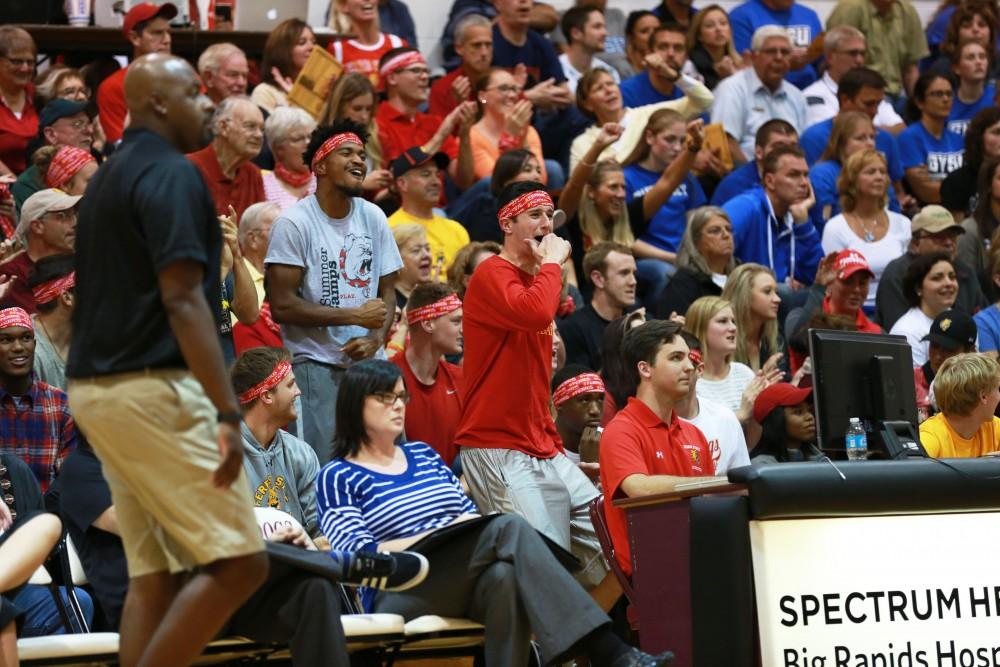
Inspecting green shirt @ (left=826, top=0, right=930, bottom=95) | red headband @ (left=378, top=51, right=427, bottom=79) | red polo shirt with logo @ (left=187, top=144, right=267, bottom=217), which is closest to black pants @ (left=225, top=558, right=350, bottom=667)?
red polo shirt with logo @ (left=187, top=144, right=267, bottom=217)

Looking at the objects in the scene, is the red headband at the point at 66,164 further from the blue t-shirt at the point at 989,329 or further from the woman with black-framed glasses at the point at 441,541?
the blue t-shirt at the point at 989,329

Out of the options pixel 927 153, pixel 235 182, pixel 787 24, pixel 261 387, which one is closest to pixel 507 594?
pixel 261 387

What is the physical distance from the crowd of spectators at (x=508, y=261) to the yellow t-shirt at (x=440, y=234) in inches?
1.0

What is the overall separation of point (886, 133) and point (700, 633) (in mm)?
7170

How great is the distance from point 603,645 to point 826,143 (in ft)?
22.7

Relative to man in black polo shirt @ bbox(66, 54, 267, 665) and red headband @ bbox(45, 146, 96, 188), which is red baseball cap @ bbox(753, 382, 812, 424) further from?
man in black polo shirt @ bbox(66, 54, 267, 665)

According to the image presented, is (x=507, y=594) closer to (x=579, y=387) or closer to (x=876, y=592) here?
(x=876, y=592)

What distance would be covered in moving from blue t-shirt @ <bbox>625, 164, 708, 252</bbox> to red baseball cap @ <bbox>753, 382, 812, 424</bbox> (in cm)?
238

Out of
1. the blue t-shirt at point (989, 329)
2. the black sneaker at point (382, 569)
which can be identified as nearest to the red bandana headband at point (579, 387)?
the black sneaker at point (382, 569)

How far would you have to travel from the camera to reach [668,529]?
5098 mm

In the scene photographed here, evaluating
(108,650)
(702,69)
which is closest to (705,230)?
(702,69)

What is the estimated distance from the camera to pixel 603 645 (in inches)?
197

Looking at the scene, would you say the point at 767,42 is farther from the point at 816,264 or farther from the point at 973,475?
the point at 973,475

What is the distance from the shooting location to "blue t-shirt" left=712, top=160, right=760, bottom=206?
10195mm
